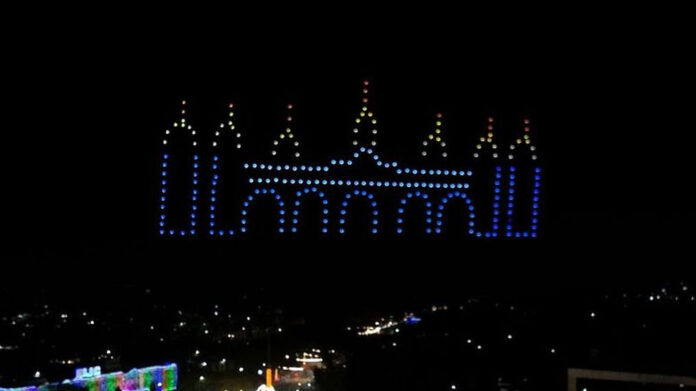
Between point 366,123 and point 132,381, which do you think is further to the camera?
point 132,381

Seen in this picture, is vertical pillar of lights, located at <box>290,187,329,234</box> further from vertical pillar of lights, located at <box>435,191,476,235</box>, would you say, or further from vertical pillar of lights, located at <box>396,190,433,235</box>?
vertical pillar of lights, located at <box>435,191,476,235</box>

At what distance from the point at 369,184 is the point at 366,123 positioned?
0.22 m

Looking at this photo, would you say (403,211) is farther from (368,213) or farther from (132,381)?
(132,381)

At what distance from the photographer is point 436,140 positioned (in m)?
2.45

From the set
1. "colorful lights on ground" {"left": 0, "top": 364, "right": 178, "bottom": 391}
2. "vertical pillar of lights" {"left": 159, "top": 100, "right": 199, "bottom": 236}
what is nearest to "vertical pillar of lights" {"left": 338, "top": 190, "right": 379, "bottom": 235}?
"vertical pillar of lights" {"left": 159, "top": 100, "right": 199, "bottom": 236}

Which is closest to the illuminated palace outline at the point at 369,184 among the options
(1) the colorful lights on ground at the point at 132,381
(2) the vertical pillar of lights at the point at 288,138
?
(2) the vertical pillar of lights at the point at 288,138

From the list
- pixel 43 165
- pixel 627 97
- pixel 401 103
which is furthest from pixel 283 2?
pixel 627 97

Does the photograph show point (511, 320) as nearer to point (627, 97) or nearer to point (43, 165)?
point (627, 97)

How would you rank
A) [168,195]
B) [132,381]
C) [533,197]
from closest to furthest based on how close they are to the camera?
[168,195] < [533,197] < [132,381]

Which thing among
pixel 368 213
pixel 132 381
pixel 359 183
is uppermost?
pixel 359 183

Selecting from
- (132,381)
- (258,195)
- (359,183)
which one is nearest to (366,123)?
(359,183)

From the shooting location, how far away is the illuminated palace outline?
2.36 m

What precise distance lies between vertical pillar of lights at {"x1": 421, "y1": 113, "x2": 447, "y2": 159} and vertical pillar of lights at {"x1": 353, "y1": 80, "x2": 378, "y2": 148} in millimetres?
172

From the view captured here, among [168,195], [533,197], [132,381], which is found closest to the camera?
[168,195]
